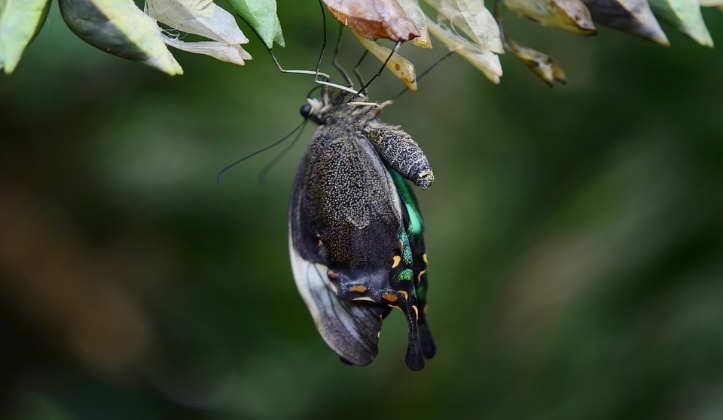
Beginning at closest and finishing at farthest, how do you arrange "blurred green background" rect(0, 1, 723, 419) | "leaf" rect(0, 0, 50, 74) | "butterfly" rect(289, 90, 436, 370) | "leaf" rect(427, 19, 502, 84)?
"leaf" rect(0, 0, 50, 74) → "leaf" rect(427, 19, 502, 84) → "butterfly" rect(289, 90, 436, 370) → "blurred green background" rect(0, 1, 723, 419)

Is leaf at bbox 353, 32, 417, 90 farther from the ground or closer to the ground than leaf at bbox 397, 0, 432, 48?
closer to the ground

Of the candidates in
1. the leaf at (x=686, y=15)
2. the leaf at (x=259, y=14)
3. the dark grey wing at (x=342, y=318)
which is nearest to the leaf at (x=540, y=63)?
the leaf at (x=686, y=15)

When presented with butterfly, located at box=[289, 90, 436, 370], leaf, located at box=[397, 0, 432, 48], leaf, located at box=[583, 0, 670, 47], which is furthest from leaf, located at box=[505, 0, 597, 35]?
butterfly, located at box=[289, 90, 436, 370]

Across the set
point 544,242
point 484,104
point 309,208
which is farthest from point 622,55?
point 309,208

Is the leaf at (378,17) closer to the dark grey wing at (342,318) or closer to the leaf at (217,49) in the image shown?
the leaf at (217,49)

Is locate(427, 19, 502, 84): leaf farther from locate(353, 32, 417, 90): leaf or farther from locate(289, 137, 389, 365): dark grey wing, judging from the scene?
locate(289, 137, 389, 365): dark grey wing

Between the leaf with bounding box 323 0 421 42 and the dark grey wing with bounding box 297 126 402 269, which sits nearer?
the leaf with bounding box 323 0 421 42

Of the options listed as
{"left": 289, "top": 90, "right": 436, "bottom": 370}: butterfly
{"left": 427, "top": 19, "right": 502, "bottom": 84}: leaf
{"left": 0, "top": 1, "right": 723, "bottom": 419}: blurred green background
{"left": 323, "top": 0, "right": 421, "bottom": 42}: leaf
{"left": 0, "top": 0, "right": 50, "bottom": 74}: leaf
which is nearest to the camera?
{"left": 0, "top": 0, "right": 50, "bottom": 74}: leaf

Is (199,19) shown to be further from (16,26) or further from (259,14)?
(16,26)
